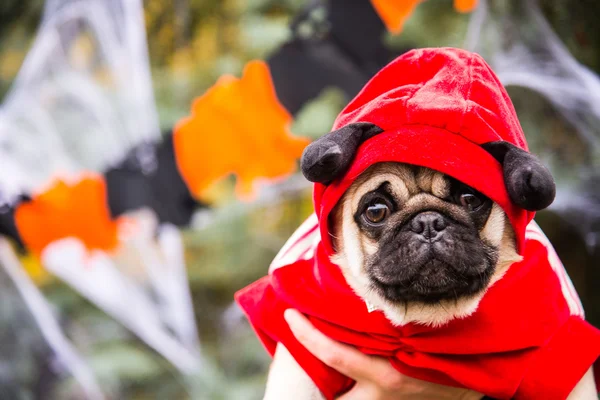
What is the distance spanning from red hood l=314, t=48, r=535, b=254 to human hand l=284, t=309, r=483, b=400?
17 centimetres

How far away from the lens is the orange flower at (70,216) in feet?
6.28

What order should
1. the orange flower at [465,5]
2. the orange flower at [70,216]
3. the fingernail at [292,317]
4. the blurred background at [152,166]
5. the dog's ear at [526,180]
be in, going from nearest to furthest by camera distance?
the dog's ear at [526,180]
the fingernail at [292,317]
the orange flower at [465,5]
the blurred background at [152,166]
the orange flower at [70,216]

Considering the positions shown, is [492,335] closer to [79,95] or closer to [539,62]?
[539,62]

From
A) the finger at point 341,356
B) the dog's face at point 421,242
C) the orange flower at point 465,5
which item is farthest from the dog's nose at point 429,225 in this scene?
the orange flower at point 465,5

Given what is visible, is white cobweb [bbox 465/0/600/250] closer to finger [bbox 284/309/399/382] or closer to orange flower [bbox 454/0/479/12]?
orange flower [bbox 454/0/479/12]

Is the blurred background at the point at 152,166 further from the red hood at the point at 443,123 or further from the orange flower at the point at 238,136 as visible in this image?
the red hood at the point at 443,123

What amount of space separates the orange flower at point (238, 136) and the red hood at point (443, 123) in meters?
0.85

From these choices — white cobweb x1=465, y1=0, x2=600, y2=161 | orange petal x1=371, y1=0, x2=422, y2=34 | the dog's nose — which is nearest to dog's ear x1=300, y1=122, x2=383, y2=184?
the dog's nose

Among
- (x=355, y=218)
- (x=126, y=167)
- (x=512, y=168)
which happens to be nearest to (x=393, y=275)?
(x=355, y=218)

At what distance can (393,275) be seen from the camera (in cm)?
80

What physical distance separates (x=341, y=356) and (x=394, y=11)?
0.94 metres

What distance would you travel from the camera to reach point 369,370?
88 centimetres

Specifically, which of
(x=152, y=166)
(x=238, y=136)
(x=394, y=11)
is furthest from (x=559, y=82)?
(x=152, y=166)

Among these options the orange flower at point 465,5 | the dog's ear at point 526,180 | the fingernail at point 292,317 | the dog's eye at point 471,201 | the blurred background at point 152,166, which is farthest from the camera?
the blurred background at point 152,166
